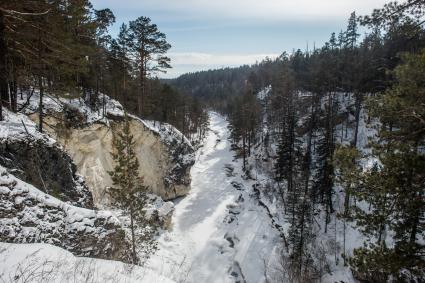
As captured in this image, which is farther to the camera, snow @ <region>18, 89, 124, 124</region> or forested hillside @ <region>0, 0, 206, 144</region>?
snow @ <region>18, 89, 124, 124</region>

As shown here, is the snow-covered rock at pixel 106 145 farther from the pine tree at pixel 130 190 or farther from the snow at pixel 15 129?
the snow at pixel 15 129

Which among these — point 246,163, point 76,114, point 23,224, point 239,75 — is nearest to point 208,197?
point 246,163

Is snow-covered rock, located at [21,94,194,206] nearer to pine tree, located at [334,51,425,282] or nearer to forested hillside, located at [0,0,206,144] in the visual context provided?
forested hillside, located at [0,0,206,144]

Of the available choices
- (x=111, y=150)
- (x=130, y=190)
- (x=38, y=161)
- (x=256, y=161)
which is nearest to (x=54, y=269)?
(x=38, y=161)

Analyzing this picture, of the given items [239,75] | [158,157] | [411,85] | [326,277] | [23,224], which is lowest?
[326,277]

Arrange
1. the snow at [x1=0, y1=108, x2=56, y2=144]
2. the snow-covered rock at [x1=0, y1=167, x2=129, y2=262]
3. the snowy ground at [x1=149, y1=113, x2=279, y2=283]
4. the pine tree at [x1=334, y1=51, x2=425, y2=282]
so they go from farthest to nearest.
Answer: the snowy ground at [x1=149, y1=113, x2=279, y2=283] → the snow at [x1=0, y1=108, x2=56, y2=144] → the snow-covered rock at [x1=0, y1=167, x2=129, y2=262] → the pine tree at [x1=334, y1=51, x2=425, y2=282]

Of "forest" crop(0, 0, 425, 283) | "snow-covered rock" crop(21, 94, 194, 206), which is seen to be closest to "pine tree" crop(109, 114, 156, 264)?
"forest" crop(0, 0, 425, 283)

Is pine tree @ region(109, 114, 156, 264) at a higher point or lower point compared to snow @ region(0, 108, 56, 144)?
lower

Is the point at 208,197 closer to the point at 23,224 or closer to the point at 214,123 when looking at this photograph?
the point at 23,224
